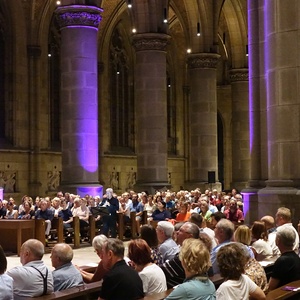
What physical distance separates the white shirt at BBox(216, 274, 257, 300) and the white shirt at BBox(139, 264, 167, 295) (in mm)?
1438

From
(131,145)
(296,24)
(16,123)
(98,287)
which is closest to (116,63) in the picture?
(131,145)

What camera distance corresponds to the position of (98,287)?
768 centimetres

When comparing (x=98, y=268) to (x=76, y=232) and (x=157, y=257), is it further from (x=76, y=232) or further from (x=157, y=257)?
(x=76, y=232)

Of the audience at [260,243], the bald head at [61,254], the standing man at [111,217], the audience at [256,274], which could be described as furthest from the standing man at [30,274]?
the standing man at [111,217]

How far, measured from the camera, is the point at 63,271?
773 cm

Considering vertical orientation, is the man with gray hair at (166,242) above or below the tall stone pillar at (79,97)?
below

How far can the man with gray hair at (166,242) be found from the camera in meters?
8.75

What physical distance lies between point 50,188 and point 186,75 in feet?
48.1

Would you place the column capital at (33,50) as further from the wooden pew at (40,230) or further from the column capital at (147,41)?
the wooden pew at (40,230)

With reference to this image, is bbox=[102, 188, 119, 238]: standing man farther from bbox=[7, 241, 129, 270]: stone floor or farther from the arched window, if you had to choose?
the arched window

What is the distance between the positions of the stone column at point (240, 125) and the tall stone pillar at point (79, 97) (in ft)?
46.4

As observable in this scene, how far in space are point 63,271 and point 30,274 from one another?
0.71 metres

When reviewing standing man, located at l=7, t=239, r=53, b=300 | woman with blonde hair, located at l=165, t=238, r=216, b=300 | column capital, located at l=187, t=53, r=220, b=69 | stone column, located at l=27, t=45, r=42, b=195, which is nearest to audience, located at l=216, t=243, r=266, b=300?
woman with blonde hair, located at l=165, t=238, r=216, b=300

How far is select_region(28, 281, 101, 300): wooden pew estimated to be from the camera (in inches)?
279
